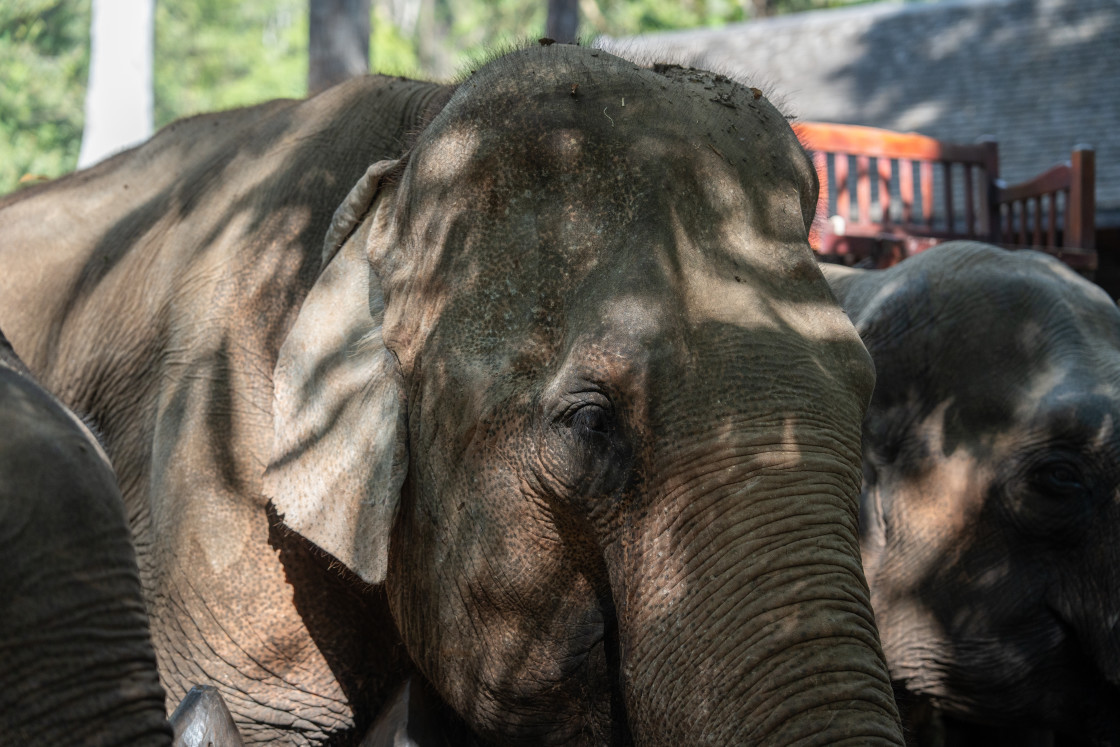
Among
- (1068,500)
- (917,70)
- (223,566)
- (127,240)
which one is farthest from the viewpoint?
(917,70)

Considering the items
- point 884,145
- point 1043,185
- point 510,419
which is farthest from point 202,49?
point 510,419

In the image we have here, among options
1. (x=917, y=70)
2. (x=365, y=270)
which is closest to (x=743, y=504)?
(x=365, y=270)

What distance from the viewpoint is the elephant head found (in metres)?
1.97

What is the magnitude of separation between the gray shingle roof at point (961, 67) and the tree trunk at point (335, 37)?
169 inches

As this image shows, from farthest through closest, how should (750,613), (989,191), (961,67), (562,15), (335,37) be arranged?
(961,67) → (562,15) → (335,37) → (989,191) → (750,613)

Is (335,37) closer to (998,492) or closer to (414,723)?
(998,492)

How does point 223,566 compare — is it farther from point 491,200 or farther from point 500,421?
point 491,200

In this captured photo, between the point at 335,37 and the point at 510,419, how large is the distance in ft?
28.2

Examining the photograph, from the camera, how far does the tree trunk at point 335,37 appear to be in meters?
10.1

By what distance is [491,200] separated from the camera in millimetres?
2373

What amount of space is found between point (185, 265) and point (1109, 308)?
309 centimetres

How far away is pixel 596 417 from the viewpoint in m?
2.13

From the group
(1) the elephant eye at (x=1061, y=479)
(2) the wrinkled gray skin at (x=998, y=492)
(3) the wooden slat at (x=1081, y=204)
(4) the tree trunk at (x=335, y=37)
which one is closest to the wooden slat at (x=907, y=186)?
(3) the wooden slat at (x=1081, y=204)

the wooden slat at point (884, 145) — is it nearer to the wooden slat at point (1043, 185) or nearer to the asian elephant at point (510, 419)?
the wooden slat at point (1043, 185)
